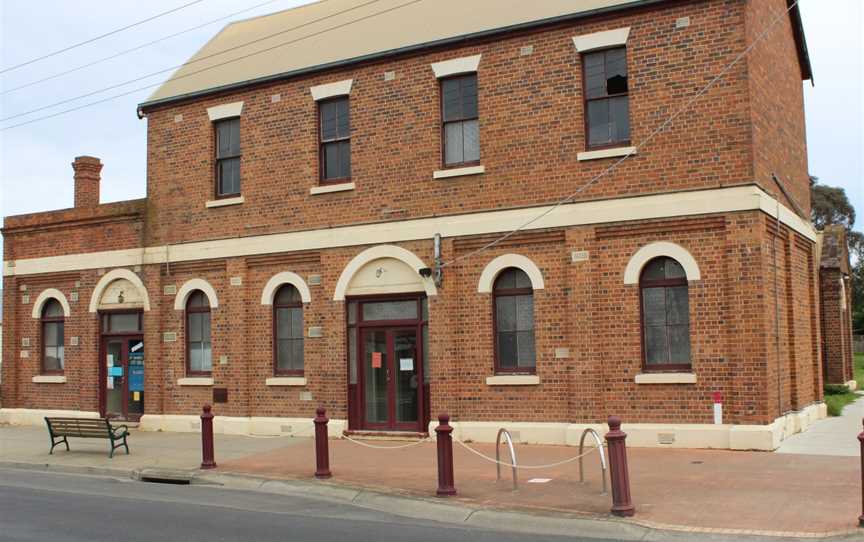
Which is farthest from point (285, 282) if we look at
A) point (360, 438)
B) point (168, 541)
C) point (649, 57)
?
point (168, 541)

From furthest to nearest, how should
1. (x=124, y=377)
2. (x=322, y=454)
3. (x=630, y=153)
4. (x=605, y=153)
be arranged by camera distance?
(x=124, y=377) → (x=605, y=153) → (x=630, y=153) → (x=322, y=454)

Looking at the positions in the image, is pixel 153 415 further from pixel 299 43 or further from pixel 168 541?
pixel 168 541

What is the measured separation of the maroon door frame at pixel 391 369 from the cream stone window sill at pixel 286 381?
113cm

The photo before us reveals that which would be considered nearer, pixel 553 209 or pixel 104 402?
pixel 553 209

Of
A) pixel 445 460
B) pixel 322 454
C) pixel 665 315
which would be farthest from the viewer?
pixel 665 315

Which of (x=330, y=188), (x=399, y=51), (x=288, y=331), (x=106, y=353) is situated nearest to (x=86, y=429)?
(x=288, y=331)

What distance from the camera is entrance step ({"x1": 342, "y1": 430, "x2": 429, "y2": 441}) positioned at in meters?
17.6

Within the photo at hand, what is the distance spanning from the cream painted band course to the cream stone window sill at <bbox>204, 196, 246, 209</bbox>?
793 mm

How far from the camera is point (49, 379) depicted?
2244 centimetres

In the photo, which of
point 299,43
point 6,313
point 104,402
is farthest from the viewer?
point 6,313

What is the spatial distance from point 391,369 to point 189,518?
24.9 feet

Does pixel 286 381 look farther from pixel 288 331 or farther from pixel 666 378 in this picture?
pixel 666 378

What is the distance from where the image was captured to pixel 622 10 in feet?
51.6

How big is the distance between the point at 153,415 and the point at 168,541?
38.7ft
